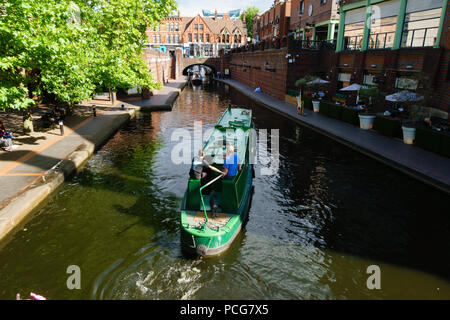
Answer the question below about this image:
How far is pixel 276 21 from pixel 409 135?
4078 cm

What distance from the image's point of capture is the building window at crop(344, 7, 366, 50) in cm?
2480

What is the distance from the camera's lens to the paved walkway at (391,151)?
11268mm

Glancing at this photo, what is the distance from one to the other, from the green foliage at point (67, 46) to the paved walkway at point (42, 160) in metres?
2.31

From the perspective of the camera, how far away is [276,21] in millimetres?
49156

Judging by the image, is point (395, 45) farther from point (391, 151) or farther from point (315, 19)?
point (315, 19)

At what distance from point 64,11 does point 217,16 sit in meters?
93.5

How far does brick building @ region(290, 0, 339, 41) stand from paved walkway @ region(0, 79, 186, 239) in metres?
25.1

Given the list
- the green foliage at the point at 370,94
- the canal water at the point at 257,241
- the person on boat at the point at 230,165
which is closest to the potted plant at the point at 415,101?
the green foliage at the point at 370,94

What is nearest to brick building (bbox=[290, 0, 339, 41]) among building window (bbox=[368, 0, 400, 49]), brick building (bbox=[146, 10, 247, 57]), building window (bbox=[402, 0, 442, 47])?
building window (bbox=[368, 0, 400, 49])

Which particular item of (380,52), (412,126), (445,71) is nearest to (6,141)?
(412,126)

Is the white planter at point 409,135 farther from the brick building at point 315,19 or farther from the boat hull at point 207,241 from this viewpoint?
the brick building at point 315,19

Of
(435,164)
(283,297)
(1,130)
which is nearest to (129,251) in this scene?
(283,297)

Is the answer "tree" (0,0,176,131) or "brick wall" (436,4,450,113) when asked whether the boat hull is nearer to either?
"tree" (0,0,176,131)
